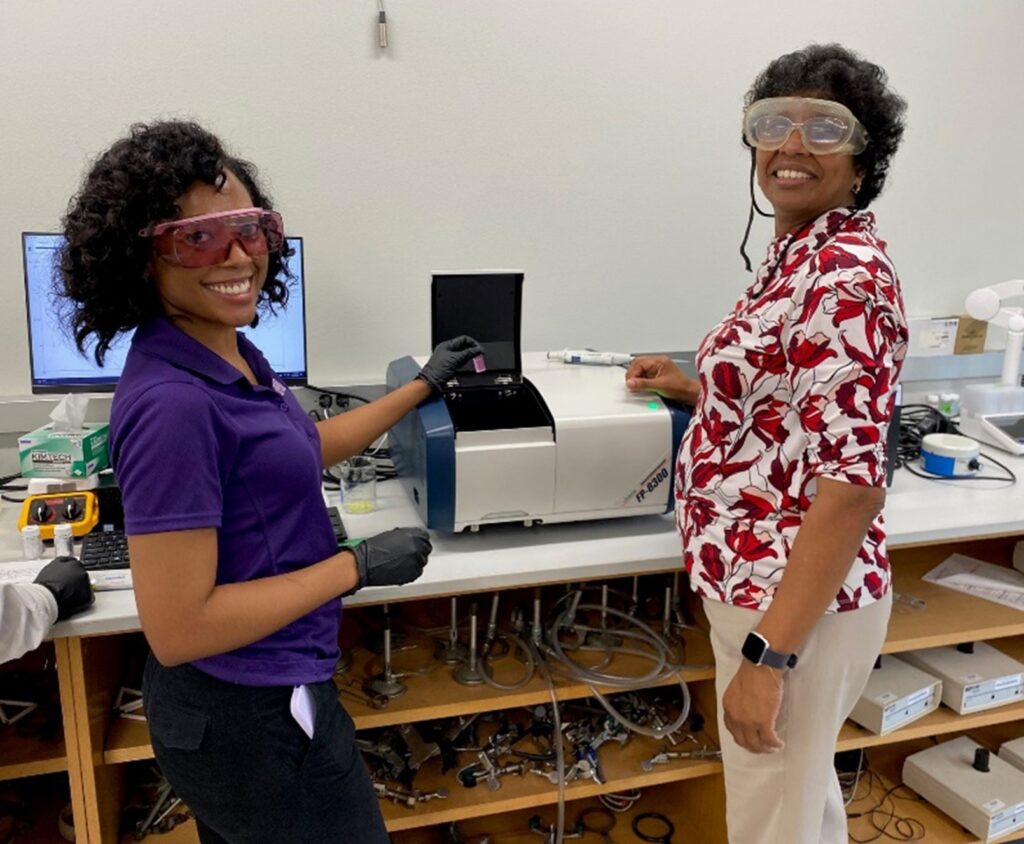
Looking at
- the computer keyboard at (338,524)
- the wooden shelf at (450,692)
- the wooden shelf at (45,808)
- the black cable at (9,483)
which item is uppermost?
the computer keyboard at (338,524)

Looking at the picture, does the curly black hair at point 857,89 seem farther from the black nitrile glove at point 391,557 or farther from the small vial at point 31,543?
the small vial at point 31,543

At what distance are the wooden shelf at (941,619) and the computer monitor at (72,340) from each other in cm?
134

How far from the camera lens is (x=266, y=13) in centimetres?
171

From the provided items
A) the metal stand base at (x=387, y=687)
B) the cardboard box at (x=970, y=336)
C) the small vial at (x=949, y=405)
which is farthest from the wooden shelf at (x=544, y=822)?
the cardboard box at (x=970, y=336)

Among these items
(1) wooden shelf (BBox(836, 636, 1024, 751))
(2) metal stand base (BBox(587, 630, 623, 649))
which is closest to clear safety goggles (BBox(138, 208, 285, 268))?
(2) metal stand base (BBox(587, 630, 623, 649))

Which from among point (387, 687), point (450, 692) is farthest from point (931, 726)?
point (387, 687)

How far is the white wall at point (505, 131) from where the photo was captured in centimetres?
168

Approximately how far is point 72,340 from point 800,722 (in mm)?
1335

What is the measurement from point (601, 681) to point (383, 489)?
0.57 meters

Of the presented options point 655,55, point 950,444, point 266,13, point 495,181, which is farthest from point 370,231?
point 950,444

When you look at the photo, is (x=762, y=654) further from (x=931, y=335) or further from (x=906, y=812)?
(x=931, y=335)

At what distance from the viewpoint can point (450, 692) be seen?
1.53 meters

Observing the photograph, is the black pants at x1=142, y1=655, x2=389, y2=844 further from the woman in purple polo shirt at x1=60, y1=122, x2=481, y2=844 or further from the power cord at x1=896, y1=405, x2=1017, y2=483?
the power cord at x1=896, y1=405, x2=1017, y2=483

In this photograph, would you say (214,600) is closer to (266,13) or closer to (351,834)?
(351,834)
